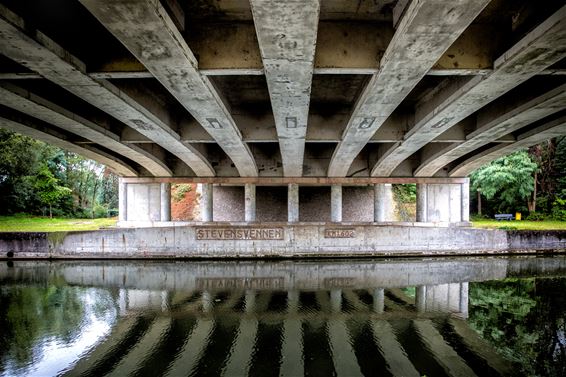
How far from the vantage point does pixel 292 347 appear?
5.64 meters

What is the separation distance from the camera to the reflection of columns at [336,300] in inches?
307

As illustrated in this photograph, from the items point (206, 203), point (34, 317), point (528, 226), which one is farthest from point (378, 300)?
point (528, 226)

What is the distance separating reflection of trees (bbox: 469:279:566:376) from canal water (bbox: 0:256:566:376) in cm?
3

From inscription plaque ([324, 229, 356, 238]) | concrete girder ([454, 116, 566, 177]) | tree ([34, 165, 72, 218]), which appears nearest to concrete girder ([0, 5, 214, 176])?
inscription plaque ([324, 229, 356, 238])

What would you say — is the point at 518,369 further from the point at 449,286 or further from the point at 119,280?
the point at 119,280

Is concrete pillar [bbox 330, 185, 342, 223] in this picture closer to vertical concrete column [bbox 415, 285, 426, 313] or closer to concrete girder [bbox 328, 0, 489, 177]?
vertical concrete column [bbox 415, 285, 426, 313]

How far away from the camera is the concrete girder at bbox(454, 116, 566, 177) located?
10326mm

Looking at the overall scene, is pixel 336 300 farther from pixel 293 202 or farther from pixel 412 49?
pixel 293 202

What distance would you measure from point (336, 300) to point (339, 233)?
6.38 metres

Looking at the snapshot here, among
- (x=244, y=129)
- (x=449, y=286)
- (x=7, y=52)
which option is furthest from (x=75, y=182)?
(x=449, y=286)

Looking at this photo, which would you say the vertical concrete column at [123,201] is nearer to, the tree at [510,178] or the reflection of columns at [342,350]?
the reflection of columns at [342,350]

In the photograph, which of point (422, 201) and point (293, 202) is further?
point (422, 201)

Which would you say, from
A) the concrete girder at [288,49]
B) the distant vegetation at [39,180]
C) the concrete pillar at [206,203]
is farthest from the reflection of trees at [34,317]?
the distant vegetation at [39,180]

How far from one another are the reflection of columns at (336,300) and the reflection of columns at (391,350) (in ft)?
3.60
